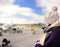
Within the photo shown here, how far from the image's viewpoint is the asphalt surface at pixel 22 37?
1.54 meters

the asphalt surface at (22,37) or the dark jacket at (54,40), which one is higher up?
the dark jacket at (54,40)

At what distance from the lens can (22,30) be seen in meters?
1.60

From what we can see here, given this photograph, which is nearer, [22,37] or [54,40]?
[54,40]

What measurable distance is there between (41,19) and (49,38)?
2.91ft

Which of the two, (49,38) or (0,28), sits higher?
(49,38)

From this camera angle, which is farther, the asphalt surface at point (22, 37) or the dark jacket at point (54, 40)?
the asphalt surface at point (22, 37)

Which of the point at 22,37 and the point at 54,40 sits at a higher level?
the point at 54,40

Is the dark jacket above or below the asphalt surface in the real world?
above

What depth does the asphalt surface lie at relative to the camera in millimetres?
1540

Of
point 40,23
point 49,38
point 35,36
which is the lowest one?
point 35,36

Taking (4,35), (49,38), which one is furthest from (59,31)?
(4,35)

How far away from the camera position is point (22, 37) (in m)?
1.59

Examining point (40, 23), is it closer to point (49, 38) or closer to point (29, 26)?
point (29, 26)

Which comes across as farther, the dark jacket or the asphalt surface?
the asphalt surface
